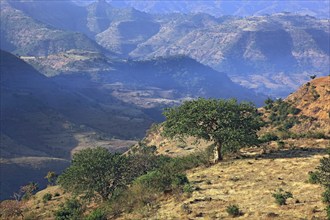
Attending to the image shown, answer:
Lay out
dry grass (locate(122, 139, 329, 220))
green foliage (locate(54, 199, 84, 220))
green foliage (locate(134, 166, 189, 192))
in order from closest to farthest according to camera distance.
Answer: dry grass (locate(122, 139, 329, 220)) < green foliage (locate(54, 199, 84, 220)) < green foliage (locate(134, 166, 189, 192))

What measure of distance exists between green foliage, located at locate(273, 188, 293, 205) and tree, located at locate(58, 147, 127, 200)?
2103 centimetres

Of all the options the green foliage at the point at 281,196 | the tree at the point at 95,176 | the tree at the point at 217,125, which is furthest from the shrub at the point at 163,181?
the green foliage at the point at 281,196

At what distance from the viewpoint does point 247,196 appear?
1478 inches

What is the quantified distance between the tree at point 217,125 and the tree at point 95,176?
9.43 metres

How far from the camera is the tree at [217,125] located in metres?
51.9

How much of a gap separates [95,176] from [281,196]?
79.0ft

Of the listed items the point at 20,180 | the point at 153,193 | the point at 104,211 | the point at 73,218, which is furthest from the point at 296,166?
the point at 20,180

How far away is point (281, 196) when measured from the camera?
3412 centimetres

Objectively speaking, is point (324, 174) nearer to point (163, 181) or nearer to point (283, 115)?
point (163, 181)

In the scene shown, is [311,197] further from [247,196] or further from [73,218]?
[73,218]

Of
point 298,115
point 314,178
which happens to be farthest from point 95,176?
point 298,115

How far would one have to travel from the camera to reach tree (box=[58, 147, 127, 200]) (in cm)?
4881

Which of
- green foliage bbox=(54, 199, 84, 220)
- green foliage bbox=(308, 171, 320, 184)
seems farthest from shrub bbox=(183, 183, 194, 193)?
green foliage bbox=(308, 171, 320, 184)

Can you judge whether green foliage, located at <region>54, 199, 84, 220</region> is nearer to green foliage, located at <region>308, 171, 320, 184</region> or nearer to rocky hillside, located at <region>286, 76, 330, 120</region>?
green foliage, located at <region>308, 171, 320, 184</region>
